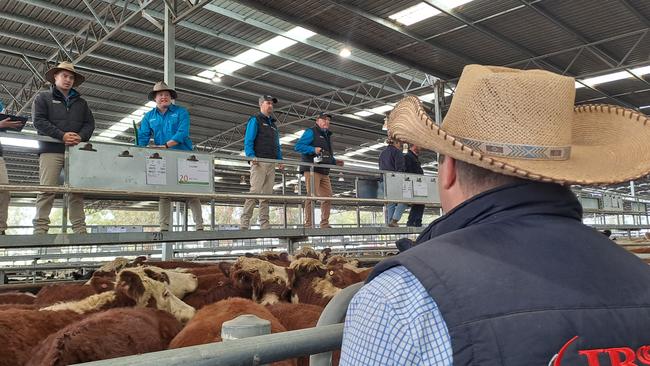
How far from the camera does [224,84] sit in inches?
626

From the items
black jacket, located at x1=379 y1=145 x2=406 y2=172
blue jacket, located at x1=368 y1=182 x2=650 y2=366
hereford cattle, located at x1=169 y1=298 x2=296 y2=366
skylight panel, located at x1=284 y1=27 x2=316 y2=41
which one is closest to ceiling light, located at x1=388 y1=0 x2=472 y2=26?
skylight panel, located at x1=284 y1=27 x2=316 y2=41

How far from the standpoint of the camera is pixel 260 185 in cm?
792

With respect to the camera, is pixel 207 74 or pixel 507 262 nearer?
pixel 507 262

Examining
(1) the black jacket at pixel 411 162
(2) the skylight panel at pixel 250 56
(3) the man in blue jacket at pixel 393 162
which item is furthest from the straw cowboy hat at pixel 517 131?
(2) the skylight panel at pixel 250 56

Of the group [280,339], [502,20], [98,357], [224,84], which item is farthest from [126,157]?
[224,84]

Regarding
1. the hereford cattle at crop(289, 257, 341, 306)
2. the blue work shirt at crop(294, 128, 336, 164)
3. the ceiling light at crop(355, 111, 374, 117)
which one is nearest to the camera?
the hereford cattle at crop(289, 257, 341, 306)

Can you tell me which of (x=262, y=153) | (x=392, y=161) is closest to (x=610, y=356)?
(x=262, y=153)

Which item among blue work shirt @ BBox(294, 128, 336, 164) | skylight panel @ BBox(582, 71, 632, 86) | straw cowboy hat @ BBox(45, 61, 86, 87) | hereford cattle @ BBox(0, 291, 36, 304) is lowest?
hereford cattle @ BBox(0, 291, 36, 304)

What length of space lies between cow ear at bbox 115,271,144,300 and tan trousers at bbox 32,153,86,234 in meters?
2.70

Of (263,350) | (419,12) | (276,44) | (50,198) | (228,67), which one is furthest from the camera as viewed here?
(228,67)

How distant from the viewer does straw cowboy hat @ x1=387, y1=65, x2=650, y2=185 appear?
3.95 ft

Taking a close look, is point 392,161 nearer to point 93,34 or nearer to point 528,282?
point 93,34

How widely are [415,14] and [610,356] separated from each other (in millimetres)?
11070

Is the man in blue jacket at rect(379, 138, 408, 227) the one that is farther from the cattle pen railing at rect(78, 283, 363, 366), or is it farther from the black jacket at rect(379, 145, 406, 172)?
the cattle pen railing at rect(78, 283, 363, 366)
